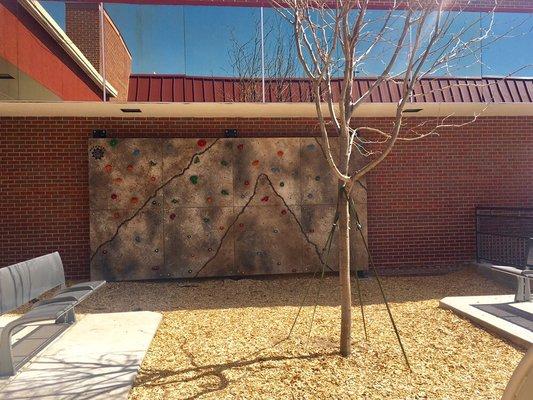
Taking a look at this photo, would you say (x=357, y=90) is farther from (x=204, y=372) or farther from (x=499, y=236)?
(x=204, y=372)

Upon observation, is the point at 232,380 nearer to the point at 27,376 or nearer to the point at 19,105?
the point at 27,376

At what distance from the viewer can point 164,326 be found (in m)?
5.84

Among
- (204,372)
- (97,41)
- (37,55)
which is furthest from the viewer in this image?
(97,41)

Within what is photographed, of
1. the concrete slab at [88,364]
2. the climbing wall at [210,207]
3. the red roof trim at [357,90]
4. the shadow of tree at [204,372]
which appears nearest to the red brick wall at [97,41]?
the red roof trim at [357,90]

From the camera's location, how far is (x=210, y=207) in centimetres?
898

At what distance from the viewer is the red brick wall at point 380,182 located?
347 inches

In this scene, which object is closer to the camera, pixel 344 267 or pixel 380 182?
pixel 344 267

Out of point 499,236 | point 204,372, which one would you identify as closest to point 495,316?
point 204,372

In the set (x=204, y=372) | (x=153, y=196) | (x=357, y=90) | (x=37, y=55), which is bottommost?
(x=204, y=372)

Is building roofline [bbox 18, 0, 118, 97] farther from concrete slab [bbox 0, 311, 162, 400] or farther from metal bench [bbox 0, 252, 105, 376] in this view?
concrete slab [bbox 0, 311, 162, 400]

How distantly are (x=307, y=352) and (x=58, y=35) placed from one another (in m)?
5.80

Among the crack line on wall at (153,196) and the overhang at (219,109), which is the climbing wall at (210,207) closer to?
the crack line on wall at (153,196)

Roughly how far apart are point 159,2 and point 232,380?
6.30m

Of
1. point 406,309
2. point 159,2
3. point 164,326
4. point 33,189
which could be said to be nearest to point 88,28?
point 159,2
